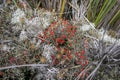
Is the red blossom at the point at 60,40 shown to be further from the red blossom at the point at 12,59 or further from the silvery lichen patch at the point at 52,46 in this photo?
the red blossom at the point at 12,59

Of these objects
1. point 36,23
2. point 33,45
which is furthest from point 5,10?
point 33,45

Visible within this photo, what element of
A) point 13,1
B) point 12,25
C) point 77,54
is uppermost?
point 13,1

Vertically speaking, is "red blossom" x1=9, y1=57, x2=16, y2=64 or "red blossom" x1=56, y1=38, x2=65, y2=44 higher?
"red blossom" x1=56, y1=38, x2=65, y2=44

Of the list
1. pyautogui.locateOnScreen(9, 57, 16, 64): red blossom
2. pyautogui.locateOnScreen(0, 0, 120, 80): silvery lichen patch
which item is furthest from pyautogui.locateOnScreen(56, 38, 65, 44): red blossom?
pyautogui.locateOnScreen(9, 57, 16, 64): red blossom

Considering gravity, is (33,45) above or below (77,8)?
below

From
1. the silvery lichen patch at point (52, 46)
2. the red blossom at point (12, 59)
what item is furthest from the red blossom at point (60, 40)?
the red blossom at point (12, 59)

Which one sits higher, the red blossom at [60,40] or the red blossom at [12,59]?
the red blossom at [60,40]

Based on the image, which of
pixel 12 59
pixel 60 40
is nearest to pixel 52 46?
pixel 60 40

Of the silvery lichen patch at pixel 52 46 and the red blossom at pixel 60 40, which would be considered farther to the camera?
the red blossom at pixel 60 40

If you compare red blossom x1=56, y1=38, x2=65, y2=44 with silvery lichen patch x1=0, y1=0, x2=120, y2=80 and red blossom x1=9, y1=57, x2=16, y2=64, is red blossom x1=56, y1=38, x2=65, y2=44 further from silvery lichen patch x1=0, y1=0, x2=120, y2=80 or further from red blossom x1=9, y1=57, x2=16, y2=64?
red blossom x1=9, y1=57, x2=16, y2=64

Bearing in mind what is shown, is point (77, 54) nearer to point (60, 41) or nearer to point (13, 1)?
point (60, 41)

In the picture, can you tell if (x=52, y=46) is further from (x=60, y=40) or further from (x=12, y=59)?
(x=12, y=59)
